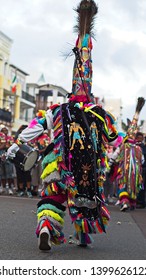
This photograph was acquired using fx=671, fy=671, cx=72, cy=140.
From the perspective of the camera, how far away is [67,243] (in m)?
7.87

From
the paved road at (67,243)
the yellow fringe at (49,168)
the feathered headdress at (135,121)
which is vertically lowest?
the paved road at (67,243)

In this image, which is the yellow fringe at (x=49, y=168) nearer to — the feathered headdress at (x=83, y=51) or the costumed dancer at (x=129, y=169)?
the feathered headdress at (x=83, y=51)

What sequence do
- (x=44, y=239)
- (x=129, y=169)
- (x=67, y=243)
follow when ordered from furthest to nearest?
(x=129, y=169) → (x=67, y=243) → (x=44, y=239)

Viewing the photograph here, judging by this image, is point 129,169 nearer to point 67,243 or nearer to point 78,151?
point 67,243

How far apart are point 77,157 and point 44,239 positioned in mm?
1082

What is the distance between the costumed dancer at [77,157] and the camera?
7.23m

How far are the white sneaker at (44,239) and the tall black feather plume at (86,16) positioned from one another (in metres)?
2.40

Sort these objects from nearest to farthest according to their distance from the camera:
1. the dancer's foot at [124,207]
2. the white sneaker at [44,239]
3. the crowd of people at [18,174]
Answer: the white sneaker at [44,239]
the dancer's foot at [124,207]
the crowd of people at [18,174]

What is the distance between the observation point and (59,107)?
24.4 ft

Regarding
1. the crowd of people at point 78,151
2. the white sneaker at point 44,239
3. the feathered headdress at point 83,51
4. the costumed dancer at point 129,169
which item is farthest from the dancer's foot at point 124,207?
the white sneaker at point 44,239

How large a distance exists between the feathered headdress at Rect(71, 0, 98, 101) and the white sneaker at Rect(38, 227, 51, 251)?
1.66m

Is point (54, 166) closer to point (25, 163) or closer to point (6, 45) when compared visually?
point (25, 163)

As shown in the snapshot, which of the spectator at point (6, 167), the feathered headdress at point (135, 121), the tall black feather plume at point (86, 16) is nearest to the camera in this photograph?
the tall black feather plume at point (86, 16)

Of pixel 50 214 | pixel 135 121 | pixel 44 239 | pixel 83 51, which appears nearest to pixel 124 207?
pixel 135 121
